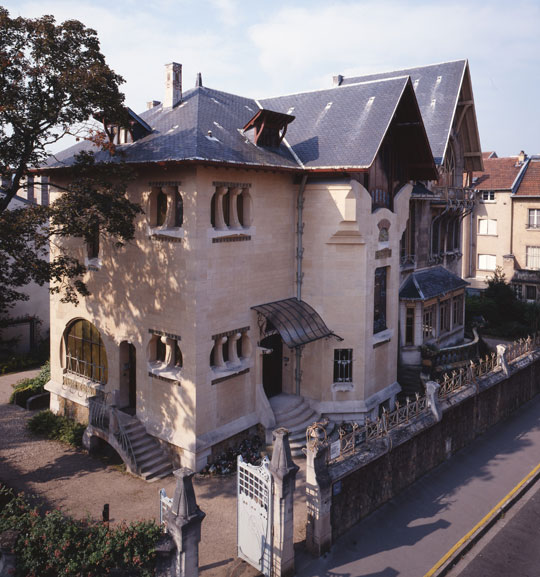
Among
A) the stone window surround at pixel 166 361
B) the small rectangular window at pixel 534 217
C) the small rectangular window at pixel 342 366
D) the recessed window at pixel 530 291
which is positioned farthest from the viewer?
the small rectangular window at pixel 534 217

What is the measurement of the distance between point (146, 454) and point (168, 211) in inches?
312

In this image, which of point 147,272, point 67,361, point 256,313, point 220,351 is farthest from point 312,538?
point 67,361

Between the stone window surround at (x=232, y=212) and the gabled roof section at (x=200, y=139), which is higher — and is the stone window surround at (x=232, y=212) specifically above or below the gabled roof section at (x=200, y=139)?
below

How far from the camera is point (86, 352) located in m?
21.8

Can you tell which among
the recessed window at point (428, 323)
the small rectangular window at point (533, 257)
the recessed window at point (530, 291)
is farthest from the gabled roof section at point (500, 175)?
the recessed window at point (428, 323)

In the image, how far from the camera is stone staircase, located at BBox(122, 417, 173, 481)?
59.0ft

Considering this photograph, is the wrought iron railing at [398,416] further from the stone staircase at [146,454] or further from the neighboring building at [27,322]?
the neighboring building at [27,322]

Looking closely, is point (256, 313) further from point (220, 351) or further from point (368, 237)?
point (368, 237)

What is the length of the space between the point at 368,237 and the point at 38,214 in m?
11.6

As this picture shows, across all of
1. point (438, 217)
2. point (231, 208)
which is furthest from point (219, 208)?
point (438, 217)

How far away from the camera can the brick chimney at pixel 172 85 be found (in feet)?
69.6

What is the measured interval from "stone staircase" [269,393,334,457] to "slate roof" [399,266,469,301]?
325 inches

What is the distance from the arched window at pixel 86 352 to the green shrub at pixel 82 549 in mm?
10012

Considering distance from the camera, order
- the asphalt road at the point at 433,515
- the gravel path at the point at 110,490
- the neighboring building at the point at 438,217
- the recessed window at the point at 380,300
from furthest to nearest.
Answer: the neighboring building at the point at 438,217 → the recessed window at the point at 380,300 → the gravel path at the point at 110,490 → the asphalt road at the point at 433,515
